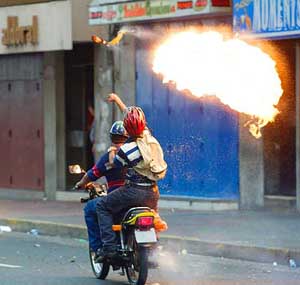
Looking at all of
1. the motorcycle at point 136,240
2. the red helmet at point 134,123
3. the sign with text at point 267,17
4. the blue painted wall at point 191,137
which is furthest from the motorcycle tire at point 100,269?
the blue painted wall at point 191,137

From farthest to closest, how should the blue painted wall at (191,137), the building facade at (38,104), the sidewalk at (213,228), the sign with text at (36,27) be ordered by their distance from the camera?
the building facade at (38,104) → the sign with text at (36,27) → the blue painted wall at (191,137) → the sidewalk at (213,228)

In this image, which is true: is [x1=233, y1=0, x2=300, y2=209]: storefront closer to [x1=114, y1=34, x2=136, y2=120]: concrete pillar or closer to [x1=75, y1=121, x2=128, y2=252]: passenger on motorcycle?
[x1=114, y1=34, x2=136, y2=120]: concrete pillar

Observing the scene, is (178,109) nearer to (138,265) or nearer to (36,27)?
(36,27)

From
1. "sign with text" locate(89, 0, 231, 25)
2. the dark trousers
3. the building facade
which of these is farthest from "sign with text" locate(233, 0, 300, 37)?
the dark trousers

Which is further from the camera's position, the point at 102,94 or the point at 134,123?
the point at 102,94

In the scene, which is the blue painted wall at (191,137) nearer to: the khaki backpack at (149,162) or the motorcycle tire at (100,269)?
the motorcycle tire at (100,269)

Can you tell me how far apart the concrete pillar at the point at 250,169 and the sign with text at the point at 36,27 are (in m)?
4.06

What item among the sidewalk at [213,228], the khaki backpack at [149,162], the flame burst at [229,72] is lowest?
the sidewalk at [213,228]

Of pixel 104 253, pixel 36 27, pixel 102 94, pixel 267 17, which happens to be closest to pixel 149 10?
pixel 267 17

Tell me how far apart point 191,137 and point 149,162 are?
23.1 ft

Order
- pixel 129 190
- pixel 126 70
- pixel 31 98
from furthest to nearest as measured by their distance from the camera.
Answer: pixel 31 98 < pixel 126 70 < pixel 129 190

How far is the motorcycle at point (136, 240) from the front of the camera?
8.18 meters

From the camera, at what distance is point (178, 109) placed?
611 inches

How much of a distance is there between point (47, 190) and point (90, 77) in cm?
260
